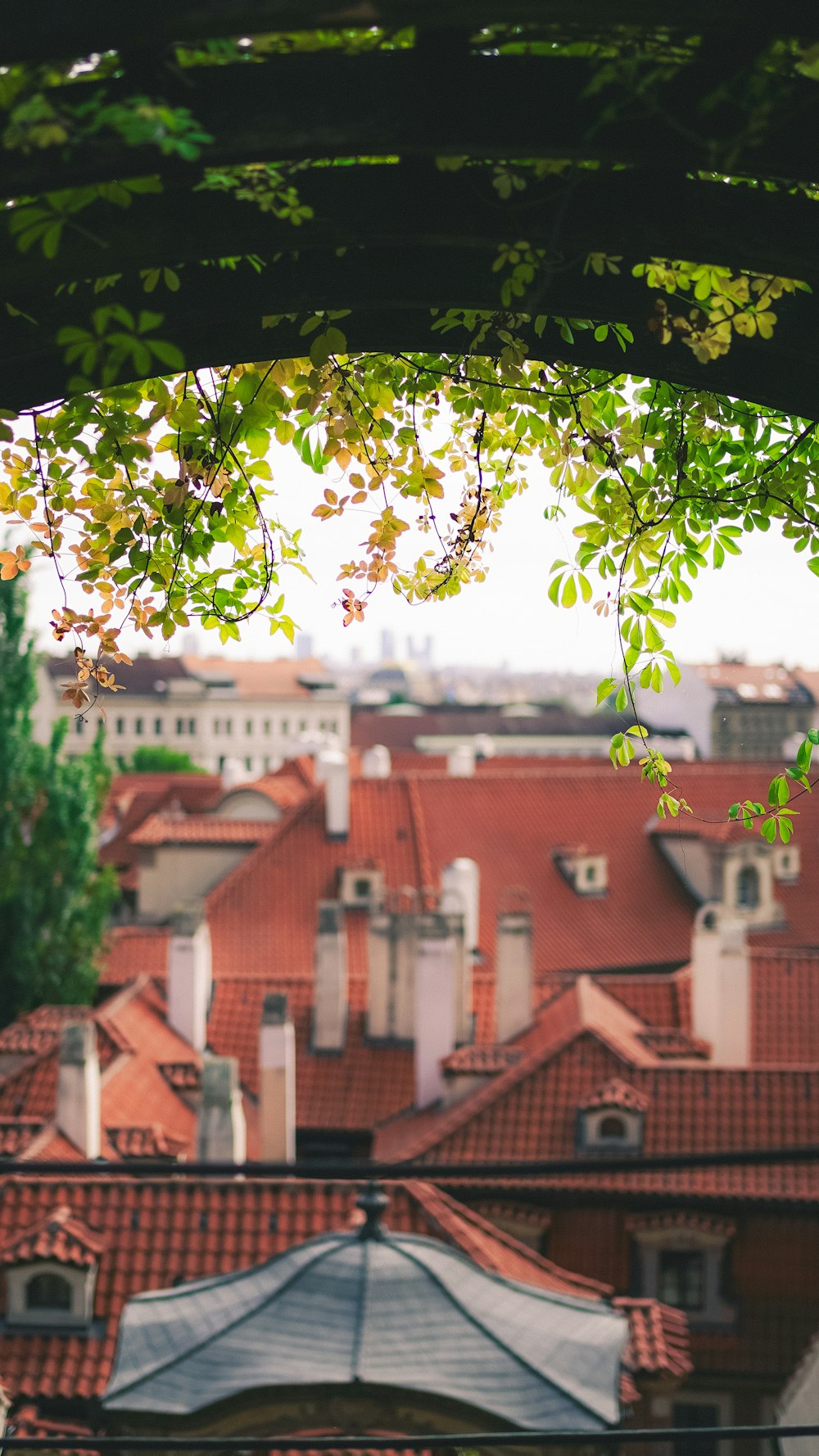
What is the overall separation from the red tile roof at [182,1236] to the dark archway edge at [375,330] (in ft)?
40.4

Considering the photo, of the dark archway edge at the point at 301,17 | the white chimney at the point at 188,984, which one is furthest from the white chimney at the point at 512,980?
the dark archway edge at the point at 301,17

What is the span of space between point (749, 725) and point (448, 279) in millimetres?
62344

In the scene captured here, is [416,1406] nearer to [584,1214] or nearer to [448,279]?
[584,1214]

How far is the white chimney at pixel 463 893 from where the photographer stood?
24234mm

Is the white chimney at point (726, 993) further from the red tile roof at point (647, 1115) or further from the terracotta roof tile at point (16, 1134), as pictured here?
the terracotta roof tile at point (16, 1134)

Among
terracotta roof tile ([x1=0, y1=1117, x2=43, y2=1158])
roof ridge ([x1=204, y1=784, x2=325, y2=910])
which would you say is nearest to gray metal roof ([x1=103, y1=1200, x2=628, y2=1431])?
terracotta roof tile ([x1=0, y1=1117, x2=43, y2=1158])

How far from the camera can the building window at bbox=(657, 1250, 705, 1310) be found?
16.6 metres

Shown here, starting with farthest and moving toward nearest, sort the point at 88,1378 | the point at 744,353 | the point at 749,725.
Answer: the point at 749,725 → the point at 88,1378 → the point at 744,353

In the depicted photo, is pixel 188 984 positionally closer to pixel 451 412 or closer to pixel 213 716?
pixel 451 412

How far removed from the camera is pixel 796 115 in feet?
5.56

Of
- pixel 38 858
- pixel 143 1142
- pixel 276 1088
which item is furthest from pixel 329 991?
pixel 38 858

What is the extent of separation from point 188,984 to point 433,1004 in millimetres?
3822

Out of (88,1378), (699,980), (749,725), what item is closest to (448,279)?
(88,1378)

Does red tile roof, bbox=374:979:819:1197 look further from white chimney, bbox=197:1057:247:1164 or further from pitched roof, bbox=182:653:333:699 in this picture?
pitched roof, bbox=182:653:333:699
